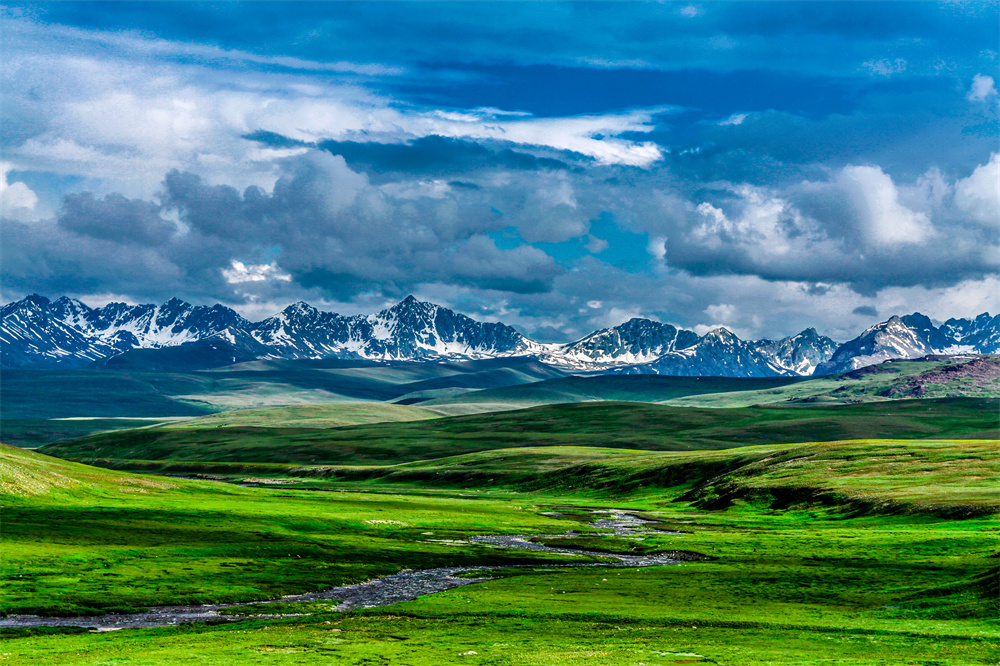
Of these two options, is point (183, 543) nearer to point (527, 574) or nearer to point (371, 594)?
point (371, 594)

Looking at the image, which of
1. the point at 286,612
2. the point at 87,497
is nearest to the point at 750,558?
the point at 286,612

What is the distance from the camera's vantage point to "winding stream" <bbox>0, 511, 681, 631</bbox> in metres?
60.5

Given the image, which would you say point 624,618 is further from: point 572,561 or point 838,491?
point 838,491

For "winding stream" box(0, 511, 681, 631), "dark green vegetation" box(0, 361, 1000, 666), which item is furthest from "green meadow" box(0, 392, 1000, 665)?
"winding stream" box(0, 511, 681, 631)

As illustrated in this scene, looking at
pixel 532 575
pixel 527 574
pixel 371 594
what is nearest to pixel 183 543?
pixel 371 594

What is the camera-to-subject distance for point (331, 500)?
157500 millimetres

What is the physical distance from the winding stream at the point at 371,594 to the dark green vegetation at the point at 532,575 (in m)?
2.31

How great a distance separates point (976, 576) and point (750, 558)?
2848cm

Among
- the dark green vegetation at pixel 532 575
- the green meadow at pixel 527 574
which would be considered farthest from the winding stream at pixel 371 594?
the dark green vegetation at pixel 532 575

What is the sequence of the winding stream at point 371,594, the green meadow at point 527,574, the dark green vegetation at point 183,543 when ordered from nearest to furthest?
the green meadow at point 527,574 → the winding stream at point 371,594 → the dark green vegetation at point 183,543

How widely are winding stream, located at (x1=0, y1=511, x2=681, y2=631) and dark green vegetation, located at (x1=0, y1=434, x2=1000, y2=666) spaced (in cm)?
231

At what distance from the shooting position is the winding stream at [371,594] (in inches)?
2382

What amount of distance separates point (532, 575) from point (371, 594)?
17528 mm

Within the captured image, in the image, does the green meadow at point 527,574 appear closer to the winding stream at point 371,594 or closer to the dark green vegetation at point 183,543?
the dark green vegetation at point 183,543
